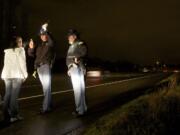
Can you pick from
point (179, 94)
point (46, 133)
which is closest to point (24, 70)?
point (46, 133)

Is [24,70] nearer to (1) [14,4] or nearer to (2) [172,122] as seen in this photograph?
(2) [172,122]

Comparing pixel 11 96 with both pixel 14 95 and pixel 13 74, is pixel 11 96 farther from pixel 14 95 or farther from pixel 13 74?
pixel 13 74

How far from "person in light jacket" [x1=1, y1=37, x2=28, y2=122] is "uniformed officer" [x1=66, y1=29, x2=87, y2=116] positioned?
1228mm

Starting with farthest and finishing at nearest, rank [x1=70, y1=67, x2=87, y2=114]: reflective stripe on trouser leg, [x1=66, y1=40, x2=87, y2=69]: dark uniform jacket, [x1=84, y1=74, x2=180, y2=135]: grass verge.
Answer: [x1=70, y1=67, x2=87, y2=114]: reflective stripe on trouser leg, [x1=66, y1=40, x2=87, y2=69]: dark uniform jacket, [x1=84, y1=74, x2=180, y2=135]: grass verge

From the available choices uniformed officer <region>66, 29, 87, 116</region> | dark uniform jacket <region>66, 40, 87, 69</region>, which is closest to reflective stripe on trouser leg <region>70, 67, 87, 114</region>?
uniformed officer <region>66, 29, 87, 116</region>

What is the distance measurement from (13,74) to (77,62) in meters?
1.57

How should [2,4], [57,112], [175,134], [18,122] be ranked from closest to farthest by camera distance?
[175,134] → [18,122] → [57,112] → [2,4]

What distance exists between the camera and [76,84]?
11688 mm

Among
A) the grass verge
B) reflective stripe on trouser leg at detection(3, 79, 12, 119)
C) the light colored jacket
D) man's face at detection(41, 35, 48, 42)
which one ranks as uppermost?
man's face at detection(41, 35, 48, 42)

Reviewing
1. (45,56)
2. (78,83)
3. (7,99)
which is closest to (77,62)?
(78,83)

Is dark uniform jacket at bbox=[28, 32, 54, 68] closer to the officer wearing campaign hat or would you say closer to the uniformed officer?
the officer wearing campaign hat

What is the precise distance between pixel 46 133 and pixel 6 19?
4578 centimetres

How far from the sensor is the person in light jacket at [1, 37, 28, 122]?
35.4 ft

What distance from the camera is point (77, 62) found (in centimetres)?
1158
